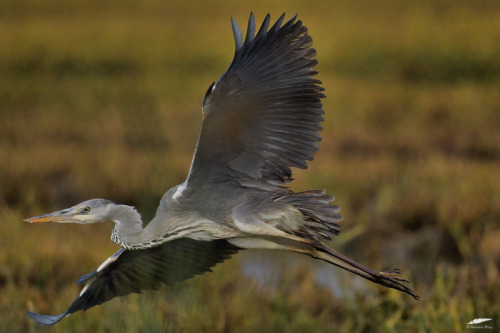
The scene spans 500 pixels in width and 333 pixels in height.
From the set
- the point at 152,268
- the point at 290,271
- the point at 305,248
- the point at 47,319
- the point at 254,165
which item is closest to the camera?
the point at 254,165

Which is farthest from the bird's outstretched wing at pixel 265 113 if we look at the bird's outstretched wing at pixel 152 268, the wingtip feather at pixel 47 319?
the wingtip feather at pixel 47 319

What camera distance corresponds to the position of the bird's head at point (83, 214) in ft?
9.12

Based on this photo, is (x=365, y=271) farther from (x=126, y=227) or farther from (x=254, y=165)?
(x=126, y=227)

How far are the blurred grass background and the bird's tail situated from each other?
49cm

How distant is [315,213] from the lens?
2783 mm

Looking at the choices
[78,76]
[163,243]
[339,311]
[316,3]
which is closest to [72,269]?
[339,311]

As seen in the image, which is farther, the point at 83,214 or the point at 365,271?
the point at 365,271

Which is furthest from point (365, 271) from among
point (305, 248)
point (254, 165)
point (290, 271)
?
point (290, 271)

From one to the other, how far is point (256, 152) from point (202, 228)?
1.03ft

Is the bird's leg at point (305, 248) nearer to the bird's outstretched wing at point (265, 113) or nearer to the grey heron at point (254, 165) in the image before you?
the grey heron at point (254, 165)

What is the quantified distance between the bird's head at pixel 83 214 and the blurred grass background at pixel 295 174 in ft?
0.45

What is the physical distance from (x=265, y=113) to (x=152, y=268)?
792mm

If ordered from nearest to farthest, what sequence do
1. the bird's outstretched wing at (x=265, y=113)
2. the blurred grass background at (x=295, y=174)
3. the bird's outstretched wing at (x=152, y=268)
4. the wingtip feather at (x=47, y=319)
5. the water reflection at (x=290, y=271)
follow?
the bird's outstretched wing at (x=265, y=113)
the wingtip feather at (x=47, y=319)
the bird's outstretched wing at (x=152, y=268)
the blurred grass background at (x=295, y=174)
the water reflection at (x=290, y=271)

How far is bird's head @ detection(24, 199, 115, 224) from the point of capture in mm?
2781
